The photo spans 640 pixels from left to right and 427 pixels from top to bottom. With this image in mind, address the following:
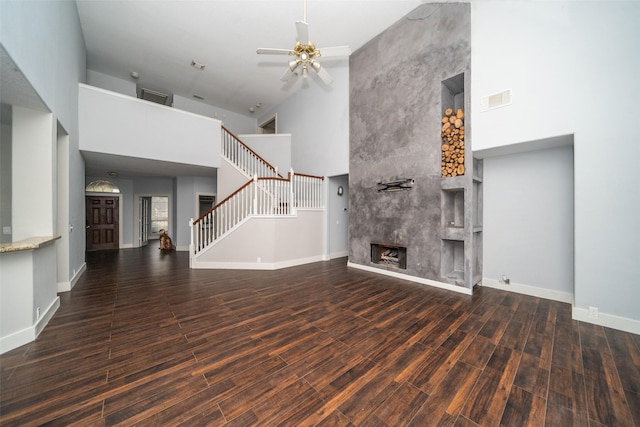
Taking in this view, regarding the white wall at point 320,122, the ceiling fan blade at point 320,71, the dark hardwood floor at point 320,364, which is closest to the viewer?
the dark hardwood floor at point 320,364

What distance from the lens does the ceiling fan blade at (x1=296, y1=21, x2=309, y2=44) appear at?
311 centimetres

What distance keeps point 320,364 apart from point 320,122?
6.27 metres

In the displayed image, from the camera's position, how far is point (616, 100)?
271 centimetres

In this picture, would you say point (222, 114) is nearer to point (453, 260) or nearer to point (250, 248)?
point (250, 248)

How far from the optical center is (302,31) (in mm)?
3215

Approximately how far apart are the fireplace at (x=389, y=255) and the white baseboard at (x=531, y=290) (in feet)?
4.75

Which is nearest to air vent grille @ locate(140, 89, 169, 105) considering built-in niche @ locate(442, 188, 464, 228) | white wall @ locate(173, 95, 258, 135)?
white wall @ locate(173, 95, 258, 135)

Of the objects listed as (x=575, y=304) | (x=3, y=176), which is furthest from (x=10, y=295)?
(x=575, y=304)

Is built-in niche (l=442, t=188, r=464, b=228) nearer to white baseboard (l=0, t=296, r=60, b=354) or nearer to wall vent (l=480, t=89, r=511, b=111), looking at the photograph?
wall vent (l=480, t=89, r=511, b=111)

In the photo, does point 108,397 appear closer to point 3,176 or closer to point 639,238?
point 3,176

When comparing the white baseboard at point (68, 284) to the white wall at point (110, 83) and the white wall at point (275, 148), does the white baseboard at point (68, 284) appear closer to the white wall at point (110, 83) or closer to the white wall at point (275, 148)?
the white wall at point (275, 148)

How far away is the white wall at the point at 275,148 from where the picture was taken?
775 centimetres

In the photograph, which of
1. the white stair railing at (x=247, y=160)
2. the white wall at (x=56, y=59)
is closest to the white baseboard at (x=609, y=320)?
the white wall at (x=56, y=59)

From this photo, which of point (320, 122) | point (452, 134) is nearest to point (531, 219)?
point (452, 134)
